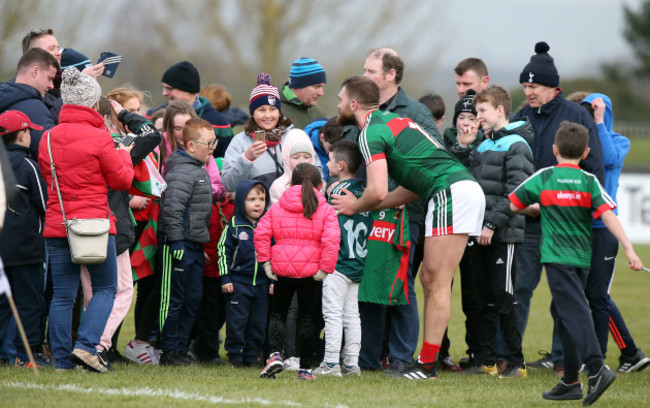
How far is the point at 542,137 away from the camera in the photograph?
8648 mm

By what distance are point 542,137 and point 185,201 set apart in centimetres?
321

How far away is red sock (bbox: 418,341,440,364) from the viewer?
23.8 feet

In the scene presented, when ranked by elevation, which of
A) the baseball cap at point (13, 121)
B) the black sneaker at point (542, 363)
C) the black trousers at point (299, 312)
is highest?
the baseball cap at point (13, 121)

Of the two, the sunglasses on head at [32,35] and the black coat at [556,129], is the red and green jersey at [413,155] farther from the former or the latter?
the sunglasses on head at [32,35]

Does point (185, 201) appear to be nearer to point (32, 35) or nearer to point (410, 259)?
point (410, 259)

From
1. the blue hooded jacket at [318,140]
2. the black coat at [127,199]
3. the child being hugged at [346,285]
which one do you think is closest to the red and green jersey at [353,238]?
the child being hugged at [346,285]

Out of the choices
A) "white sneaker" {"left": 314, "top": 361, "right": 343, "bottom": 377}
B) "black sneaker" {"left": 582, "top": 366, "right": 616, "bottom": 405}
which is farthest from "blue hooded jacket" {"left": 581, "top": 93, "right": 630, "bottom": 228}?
"white sneaker" {"left": 314, "top": 361, "right": 343, "bottom": 377}

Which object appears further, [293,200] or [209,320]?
[209,320]

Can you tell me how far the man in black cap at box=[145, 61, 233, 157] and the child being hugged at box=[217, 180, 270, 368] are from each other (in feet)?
5.83

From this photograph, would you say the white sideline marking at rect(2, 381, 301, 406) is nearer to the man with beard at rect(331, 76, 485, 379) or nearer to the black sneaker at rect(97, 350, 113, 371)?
the black sneaker at rect(97, 350, 113, 371)

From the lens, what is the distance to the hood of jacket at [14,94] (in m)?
7.82

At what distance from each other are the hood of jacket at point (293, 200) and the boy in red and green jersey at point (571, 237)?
159 centimetres

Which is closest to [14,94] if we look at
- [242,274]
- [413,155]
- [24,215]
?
[24,215]

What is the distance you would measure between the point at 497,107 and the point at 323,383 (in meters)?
2.86
